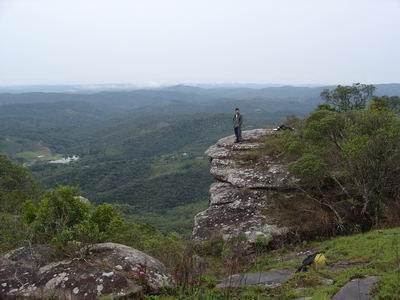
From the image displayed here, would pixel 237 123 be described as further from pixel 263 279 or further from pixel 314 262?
pixel 263 279

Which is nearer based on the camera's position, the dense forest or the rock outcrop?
the rock outcrop

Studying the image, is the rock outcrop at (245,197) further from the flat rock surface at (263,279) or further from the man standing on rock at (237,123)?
the flat rock surface at (263,279)

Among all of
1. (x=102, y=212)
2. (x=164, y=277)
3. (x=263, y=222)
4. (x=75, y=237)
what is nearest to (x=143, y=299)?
(x=164, y=277)

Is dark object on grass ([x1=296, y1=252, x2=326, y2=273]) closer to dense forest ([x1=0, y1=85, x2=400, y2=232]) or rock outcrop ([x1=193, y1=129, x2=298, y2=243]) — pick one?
rock outcrop ([x1=193, y1=129, x2=298, y2=243])

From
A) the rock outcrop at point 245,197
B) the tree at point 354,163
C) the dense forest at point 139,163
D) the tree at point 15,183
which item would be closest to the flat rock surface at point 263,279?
the rock outcrop at point 245,197

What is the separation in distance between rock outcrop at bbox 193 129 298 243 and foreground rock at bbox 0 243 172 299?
5542mm

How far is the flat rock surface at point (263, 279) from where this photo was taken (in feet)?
26.2

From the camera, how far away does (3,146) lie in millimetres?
165750

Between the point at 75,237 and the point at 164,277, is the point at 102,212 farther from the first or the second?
the point at 164,277

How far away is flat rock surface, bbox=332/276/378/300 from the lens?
644 centimetres

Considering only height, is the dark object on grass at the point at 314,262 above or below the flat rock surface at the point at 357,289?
below


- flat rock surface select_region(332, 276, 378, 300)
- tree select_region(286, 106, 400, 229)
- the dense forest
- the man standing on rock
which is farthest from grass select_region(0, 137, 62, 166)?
flat rock surface select_region(332, 276, 378, 300)

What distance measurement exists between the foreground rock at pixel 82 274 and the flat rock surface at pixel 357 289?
268cm

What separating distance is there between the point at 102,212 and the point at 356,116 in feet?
28.0
